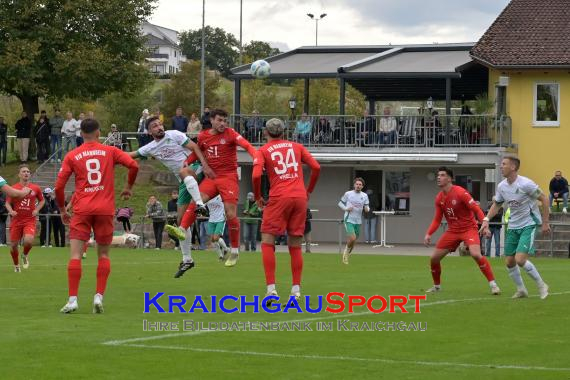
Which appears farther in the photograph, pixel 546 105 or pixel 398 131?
pixel 546 105

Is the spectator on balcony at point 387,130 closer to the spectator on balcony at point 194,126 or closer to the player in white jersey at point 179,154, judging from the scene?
the spectator on balcony at point 194,126

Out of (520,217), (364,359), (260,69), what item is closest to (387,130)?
(260,69)

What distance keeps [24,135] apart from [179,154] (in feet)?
117

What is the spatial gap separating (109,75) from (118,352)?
4576cm

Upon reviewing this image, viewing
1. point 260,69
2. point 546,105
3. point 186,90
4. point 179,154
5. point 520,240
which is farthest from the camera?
point 186,90

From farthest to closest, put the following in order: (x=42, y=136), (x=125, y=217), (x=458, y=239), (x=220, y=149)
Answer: (x=42, y=136) < (x=125, y=217) < (x=220, y=149) < (x=458, y=239)

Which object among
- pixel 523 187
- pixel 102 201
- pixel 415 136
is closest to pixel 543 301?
pixel 523 187

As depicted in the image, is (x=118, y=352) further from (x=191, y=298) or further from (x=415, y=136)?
(x=415, y=136)

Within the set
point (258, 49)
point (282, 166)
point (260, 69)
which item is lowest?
point (282, 166)

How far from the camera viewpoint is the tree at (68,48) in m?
54.5

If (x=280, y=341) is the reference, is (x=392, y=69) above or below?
above

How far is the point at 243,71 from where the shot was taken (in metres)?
51.3

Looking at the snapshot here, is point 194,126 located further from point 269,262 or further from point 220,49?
point 220,49

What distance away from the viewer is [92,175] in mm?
14984
